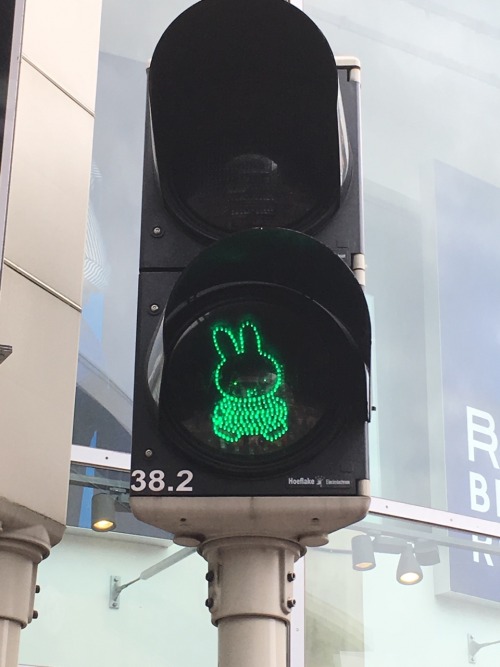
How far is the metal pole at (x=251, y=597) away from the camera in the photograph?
2.24 meters

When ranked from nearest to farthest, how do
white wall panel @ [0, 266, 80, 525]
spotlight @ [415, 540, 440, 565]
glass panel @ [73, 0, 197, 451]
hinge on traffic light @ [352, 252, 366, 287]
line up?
hinge on traffic light @ [352, 252, 366, 287]
white wall panel @ [0, 266, 80, 525]
glass panel @ [73, 0, 197, 451]
spotlight @ [415, 540, 440, 565]

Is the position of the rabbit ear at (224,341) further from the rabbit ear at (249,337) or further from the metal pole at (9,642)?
the metal pole at (9,642)

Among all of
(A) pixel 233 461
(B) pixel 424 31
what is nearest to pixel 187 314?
(A) pixel 233 461

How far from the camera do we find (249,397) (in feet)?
7.14

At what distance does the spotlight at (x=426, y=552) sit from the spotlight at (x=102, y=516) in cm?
150

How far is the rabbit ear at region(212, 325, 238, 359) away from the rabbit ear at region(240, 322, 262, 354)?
2 centimetres

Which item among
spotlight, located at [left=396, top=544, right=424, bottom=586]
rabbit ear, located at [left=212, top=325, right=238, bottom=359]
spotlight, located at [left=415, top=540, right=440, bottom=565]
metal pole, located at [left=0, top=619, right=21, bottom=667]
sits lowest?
metal pole, located at [left=0, top=619, right=21, bottom=667]

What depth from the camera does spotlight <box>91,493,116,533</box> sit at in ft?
14.9

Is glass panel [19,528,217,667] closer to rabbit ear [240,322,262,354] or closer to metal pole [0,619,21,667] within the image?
metal pole [0,619,21,667]

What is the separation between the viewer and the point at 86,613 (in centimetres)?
436

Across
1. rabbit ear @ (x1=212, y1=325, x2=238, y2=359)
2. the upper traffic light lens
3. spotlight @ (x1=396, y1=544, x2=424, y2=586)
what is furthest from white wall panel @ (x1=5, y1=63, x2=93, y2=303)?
spotlight @ (x1=396, y1=544, x2=424, y2=586)

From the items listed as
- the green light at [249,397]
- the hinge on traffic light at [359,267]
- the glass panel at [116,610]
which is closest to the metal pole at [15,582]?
the green light at [249,397]

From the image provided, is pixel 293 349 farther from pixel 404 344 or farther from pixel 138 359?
pixel 404 344

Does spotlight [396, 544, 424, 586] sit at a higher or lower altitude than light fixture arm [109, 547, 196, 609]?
higher
